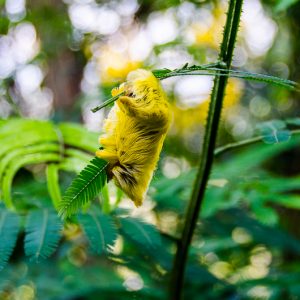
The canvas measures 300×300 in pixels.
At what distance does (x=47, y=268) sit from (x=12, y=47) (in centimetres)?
203

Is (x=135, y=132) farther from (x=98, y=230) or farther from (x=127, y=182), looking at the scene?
(x=98, y=230)

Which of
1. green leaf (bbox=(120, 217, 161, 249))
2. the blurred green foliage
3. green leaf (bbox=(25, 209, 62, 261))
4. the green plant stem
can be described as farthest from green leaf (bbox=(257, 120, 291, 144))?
green leaf (bbox=(25, 209, 62, 261))

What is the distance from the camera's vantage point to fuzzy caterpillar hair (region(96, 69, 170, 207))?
655mm

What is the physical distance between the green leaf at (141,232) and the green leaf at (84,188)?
1.48 feet

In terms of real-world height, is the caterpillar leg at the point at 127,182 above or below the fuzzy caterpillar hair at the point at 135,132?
below

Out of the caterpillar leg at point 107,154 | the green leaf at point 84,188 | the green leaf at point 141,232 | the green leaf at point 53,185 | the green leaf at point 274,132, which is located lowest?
the green leaf at point 84,188

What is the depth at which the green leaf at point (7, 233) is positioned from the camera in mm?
920

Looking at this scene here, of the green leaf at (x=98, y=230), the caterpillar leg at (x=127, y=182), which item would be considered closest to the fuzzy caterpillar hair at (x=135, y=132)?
the caterpillar leg at (x=127, y=182)

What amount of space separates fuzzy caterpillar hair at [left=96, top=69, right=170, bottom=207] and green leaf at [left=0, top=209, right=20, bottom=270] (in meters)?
0.33

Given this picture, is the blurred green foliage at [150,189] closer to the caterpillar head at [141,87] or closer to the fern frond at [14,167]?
the fern frond at [14,167]

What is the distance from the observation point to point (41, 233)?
1008 millimetres

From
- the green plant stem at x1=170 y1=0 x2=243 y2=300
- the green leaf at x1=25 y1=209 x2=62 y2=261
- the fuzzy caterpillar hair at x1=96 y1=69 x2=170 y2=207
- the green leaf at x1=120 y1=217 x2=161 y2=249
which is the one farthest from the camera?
the green leaf at x1=120 y1=217 x2=161 y2=249

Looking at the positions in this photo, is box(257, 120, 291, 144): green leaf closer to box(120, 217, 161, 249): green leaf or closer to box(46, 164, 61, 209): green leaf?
box(120, 217, 161, 249): green leaf

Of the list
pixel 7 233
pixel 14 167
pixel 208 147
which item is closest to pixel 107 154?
pixel 208 147
